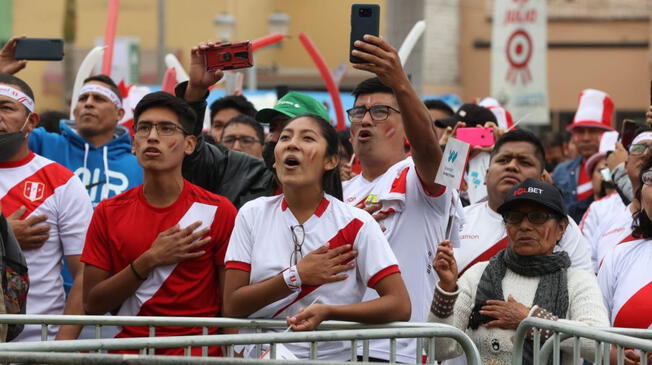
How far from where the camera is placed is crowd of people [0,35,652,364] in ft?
16.5

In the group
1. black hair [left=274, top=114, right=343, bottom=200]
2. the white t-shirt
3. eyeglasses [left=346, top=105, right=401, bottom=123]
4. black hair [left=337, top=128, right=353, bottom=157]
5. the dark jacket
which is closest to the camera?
black hair [left=274, top=114, right=343, bottom=200]

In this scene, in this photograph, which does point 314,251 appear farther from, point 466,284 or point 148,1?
point 148,1

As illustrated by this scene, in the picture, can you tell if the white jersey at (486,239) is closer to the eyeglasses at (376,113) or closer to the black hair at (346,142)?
the eyeglasses at (376,113)

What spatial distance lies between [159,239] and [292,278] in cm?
85

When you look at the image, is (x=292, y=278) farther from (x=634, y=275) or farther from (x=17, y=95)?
(x=17, y=95)

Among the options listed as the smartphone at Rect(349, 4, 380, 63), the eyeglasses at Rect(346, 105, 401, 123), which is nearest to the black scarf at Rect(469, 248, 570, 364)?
the eyeglasses at Rect(346, 105, 401, 123)

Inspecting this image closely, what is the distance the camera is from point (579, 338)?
4.75 meters

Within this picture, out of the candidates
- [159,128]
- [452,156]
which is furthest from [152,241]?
[452,156]

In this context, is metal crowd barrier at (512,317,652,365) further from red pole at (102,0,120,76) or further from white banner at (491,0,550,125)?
white banner at (491,0,550,125)

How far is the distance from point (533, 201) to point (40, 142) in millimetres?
3223

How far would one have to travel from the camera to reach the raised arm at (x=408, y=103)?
5027 millimetres

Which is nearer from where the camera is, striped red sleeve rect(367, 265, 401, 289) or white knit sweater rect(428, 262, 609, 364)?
striped red sleeve rect(367, 265, 401, 289)

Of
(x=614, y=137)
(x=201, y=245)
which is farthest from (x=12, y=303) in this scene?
(x=614, y=137)

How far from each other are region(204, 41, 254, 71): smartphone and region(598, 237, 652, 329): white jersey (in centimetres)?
204
